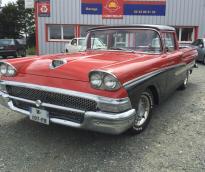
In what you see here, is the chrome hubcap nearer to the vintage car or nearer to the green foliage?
the vintage car

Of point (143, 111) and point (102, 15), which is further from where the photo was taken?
point (102, 15)

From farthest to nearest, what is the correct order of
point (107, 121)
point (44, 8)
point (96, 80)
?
point (44, 8) < point (96, 80) < point (107, 121)

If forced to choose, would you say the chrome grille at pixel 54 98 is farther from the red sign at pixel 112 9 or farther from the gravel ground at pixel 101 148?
the red sign at pixel 112 9

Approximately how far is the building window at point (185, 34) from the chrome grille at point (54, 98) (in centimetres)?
1742

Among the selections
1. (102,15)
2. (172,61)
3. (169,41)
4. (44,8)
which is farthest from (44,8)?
(172,61)

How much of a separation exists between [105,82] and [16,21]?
1560 inches

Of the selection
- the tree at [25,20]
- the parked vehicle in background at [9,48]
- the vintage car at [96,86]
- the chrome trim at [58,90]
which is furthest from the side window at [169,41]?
the tree at [25,20]

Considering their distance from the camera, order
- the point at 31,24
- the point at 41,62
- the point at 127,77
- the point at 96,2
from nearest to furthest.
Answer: the point at 127,77
the point at 41,62
the point at 96,2
the point at 31,24

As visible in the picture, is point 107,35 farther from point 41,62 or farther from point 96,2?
point 96,2

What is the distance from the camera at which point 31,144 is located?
12.0 feet

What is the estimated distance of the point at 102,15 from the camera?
18812 mm

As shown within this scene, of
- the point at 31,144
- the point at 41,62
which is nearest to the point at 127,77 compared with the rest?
the point at 41,62

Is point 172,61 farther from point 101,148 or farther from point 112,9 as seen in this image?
point 112,9

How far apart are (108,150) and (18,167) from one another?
116 cm
